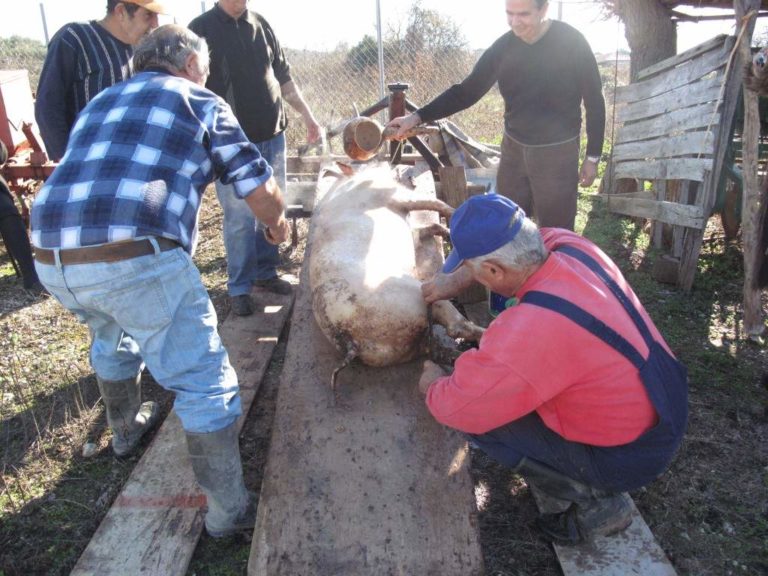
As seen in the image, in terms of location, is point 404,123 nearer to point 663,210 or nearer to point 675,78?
point 663,210

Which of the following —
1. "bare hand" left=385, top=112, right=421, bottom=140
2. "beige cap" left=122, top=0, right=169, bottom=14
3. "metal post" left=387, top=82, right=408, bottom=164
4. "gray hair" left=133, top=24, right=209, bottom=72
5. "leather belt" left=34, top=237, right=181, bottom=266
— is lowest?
"leather belt" left=34, top=237, right=181, bottom=266

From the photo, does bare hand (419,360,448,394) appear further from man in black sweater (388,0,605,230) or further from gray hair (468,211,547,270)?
man in black sweater (388,0,605,230)

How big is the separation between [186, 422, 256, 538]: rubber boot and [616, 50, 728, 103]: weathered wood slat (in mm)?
4445

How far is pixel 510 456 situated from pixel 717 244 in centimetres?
439

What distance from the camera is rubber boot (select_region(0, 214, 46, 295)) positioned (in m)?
4.87

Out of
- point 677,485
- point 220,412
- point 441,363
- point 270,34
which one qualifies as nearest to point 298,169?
point 270,34

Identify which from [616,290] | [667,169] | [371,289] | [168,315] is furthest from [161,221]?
[667,169]

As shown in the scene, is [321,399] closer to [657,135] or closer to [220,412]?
→ [220,412]

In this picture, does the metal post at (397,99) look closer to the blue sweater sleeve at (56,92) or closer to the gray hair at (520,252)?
the blue sweater sleeve at (56,92)

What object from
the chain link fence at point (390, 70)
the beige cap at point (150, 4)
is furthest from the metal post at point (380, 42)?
the beige cap at point (150, 4)

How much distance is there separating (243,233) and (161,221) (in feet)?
6.60

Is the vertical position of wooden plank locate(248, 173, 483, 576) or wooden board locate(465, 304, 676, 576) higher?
wooden plank locate(248, 173, 483, 576)

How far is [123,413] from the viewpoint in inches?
118

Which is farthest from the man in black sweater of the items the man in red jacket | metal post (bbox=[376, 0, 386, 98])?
metal post (bbox=[376, 0, 386, 98])
